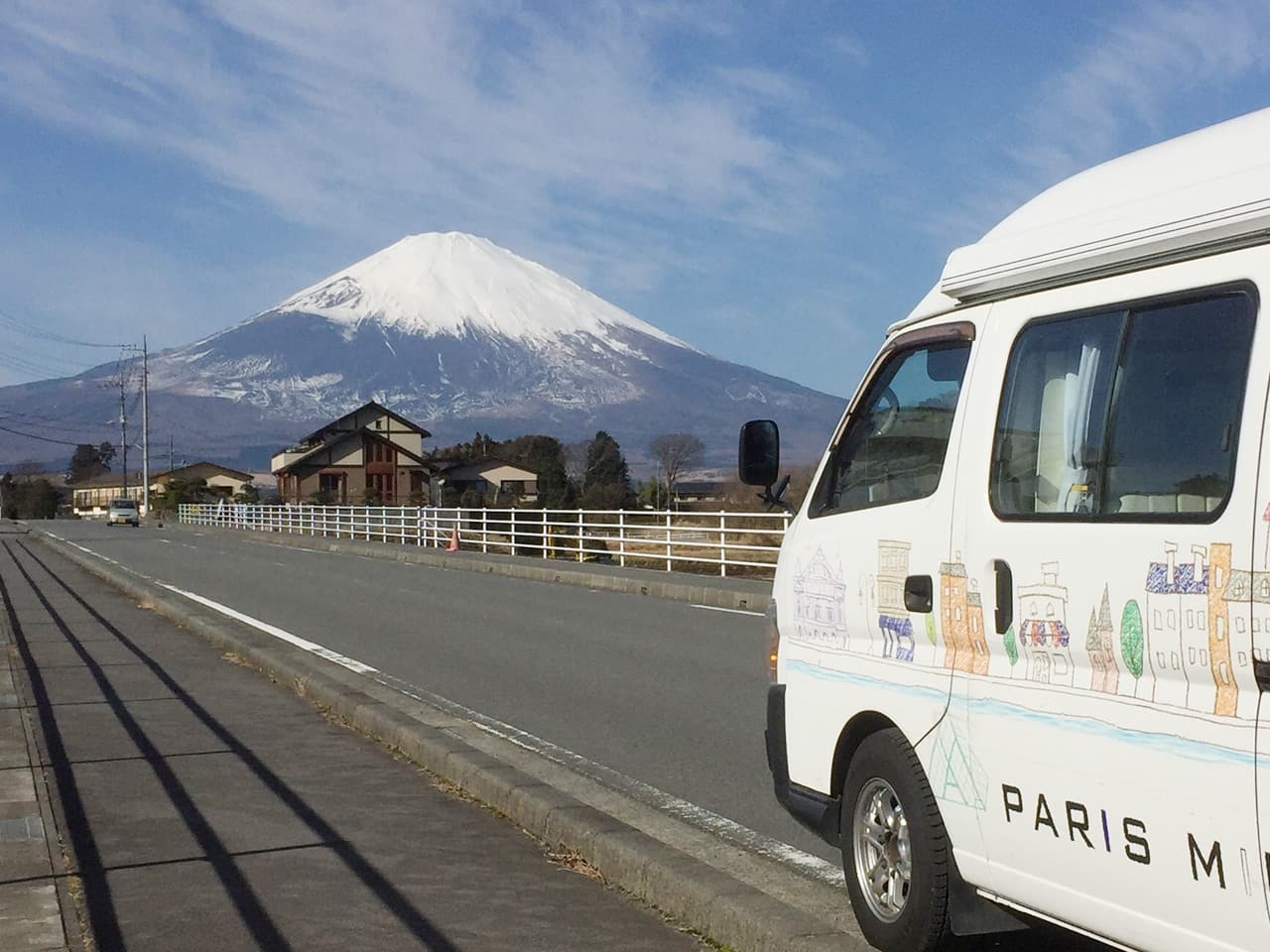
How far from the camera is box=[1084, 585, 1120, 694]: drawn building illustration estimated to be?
3596 mm

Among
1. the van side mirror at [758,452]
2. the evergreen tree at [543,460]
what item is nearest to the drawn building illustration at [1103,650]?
the van side mirror at [758,452]

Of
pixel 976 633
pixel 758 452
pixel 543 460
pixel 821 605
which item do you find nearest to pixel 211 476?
pixel 543 460

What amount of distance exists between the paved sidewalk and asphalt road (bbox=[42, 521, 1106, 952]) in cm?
125

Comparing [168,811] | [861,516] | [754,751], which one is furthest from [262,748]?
[861,516]

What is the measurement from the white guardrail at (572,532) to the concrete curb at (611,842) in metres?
10.7

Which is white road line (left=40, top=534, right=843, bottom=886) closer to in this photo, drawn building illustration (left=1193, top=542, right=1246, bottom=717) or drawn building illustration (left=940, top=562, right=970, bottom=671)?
drawn building illustration (left=940, top=562, right=970, bottom=671)

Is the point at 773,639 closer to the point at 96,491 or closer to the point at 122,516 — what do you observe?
the point at 122,516

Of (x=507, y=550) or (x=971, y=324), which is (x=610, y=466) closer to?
(x=507, y=550)

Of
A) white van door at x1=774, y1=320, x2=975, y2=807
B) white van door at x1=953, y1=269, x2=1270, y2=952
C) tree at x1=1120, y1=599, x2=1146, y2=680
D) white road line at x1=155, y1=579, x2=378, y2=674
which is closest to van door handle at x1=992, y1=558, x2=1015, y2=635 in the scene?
white van door at x1=953, y1=269, x2=1270, y2=952

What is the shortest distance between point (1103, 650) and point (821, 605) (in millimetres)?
1512

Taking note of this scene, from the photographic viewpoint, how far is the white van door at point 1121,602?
3.27 m

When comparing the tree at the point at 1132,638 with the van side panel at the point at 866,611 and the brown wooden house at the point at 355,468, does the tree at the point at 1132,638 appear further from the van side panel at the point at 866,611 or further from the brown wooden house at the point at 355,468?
the brown wooden house at the point at 355,468

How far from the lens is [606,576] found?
76.1ft

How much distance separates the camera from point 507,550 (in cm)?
3466
